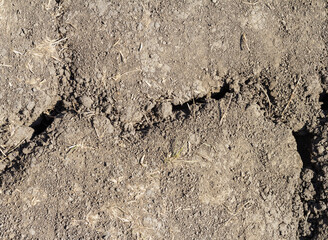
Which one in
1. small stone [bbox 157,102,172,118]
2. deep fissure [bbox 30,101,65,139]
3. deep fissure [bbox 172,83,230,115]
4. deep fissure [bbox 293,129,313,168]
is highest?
deep fissure [bbox 30,101,65,139]

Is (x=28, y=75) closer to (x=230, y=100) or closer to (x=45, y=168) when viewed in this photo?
(x=45, y=168)

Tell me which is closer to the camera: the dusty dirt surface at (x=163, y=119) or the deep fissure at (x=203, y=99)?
the dusty dirt surface at (x=163, y=119)

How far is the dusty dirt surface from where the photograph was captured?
241cm

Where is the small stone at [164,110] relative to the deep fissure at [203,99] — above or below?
above

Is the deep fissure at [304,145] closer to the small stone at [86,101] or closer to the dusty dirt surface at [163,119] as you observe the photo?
the dusty dirt surface at [163,119]

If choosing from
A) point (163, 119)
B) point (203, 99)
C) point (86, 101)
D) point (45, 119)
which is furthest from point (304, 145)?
point (45, 119)

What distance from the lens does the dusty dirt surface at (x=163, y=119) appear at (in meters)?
2.41

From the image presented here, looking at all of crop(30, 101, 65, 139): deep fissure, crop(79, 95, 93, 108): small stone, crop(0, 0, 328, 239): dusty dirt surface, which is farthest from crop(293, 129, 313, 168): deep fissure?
crop(30, 101, 65, 139): deep fissure

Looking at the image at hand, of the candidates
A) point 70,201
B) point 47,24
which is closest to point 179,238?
point 70,201

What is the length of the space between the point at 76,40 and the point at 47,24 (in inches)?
9.7

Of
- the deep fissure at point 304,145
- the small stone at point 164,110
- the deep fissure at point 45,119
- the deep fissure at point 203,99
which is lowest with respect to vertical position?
the deep fissure at point 304,145

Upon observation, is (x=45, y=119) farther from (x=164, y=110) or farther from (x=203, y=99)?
(x=203, y=99)

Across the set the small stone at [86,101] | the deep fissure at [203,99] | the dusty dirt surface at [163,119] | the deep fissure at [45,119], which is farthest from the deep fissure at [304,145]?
the deep fissure at [45,119]

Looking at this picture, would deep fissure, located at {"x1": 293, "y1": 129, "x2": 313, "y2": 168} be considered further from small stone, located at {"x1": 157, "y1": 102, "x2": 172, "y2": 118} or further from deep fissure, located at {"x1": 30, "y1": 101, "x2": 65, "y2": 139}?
deep fissure, located at {"x1": 30, "y1": 101, "x2": 65, "y2": 139}
